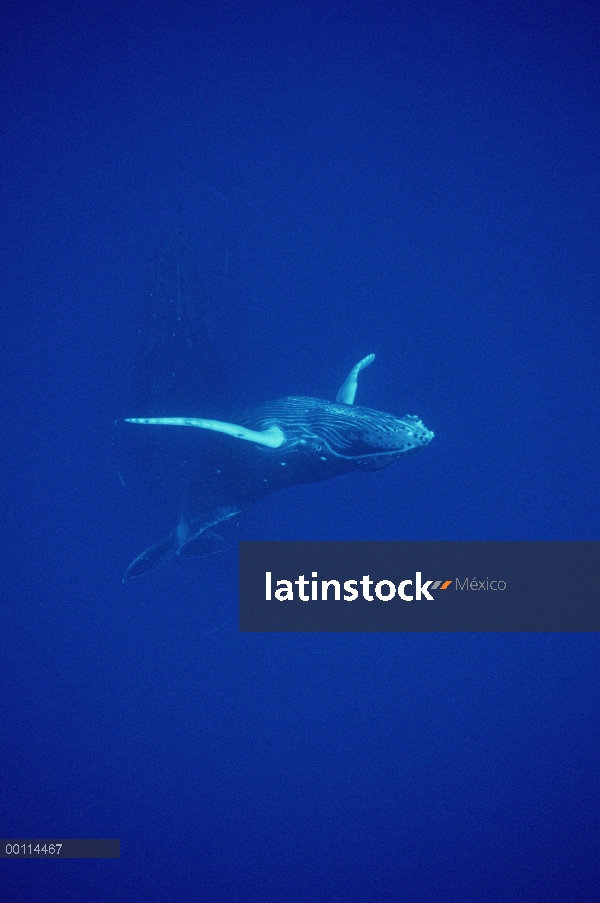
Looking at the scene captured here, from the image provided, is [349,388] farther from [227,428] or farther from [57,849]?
[57,849]

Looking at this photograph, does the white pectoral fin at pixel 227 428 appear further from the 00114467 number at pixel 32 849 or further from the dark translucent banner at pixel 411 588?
the 00114467 number at pixel 32 849

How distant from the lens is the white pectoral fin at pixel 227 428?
2562mm

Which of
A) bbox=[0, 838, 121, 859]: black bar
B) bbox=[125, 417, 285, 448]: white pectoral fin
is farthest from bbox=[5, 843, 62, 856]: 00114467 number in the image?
bbox=[125, 417, 285, 448]: white pectoral fin

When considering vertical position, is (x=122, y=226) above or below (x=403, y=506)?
above

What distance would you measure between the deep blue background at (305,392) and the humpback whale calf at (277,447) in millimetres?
429

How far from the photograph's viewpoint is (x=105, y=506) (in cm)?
356

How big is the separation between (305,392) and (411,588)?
1.35 m

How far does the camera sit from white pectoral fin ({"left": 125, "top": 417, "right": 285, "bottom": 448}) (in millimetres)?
2562

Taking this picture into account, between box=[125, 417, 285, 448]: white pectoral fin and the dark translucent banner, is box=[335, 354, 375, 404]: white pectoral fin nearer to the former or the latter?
box=[125, 417, 285, 448]: white pectoral fin

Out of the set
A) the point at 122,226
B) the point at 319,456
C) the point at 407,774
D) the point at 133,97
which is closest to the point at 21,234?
the point at 122,226

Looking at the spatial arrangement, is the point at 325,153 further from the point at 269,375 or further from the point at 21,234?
the point at 21,234

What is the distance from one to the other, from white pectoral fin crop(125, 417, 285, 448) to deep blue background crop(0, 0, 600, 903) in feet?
2.48

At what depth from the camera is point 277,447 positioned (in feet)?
8.85

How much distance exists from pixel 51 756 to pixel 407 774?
2.34m
